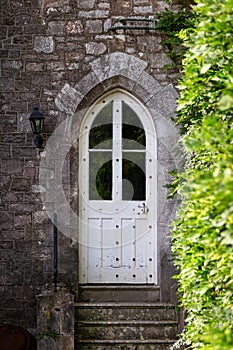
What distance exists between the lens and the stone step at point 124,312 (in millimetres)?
6791

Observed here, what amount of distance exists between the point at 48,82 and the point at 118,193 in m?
1.37

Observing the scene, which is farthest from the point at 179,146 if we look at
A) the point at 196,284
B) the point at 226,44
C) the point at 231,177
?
the point at 231,177

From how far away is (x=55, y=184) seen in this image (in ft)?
23.3

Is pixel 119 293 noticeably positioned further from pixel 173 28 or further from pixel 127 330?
pixel 173 28

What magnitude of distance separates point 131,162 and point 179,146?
1.87 feet

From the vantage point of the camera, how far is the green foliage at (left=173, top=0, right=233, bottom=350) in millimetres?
2754

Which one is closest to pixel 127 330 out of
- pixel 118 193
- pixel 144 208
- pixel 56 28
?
pixel 144 208

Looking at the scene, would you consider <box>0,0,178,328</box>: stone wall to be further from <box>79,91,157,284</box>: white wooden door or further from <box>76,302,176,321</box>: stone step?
<box>76,302,176,321</box>: stone step

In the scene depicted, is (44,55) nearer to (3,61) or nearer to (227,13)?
(3,61)

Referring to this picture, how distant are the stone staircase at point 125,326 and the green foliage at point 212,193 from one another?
8.12 feet

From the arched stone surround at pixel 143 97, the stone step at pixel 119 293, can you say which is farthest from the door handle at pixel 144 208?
the stone step at pixel 119 293

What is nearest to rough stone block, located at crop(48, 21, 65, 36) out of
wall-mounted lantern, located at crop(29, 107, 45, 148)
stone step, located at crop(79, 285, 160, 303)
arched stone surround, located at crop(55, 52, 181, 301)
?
arched stone surround, located at crop(55, 52, 181, 301)

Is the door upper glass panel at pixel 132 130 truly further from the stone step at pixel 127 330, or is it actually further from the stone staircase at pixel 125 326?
the stone step at pixel 127 330

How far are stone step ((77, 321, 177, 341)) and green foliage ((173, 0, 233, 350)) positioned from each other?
2.50m
